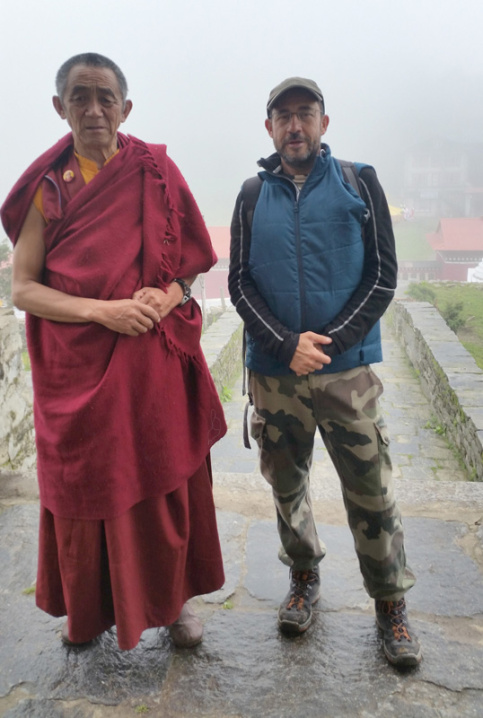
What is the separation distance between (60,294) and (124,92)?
25.1 inches

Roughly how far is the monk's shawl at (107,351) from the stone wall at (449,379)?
3.22 metres

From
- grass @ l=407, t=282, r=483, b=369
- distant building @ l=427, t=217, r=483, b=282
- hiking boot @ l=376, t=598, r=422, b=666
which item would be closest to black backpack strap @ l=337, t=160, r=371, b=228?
hiking boot @ l=376, t=598, r=422, b=666

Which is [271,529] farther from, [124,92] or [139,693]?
[124,92]

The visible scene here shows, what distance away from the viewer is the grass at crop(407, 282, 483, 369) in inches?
431

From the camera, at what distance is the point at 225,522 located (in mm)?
2600

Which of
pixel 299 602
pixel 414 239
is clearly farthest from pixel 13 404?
pixel 414 239

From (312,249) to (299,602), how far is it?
3.95ft

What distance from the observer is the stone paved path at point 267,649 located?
1.62 meters

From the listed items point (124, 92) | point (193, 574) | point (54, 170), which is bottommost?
point (193, 574)

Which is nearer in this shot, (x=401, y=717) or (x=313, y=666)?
(x=401, y=717)

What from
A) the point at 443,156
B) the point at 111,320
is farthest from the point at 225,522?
the point at 443,156

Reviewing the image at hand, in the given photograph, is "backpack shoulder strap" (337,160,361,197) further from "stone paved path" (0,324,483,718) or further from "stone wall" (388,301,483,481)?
"stone wall" (388,301,483,481)

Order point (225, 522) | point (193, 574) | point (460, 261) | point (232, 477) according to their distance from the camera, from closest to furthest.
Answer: point (193, 574), point (225, 522), point (232, 477), point (460, 261)

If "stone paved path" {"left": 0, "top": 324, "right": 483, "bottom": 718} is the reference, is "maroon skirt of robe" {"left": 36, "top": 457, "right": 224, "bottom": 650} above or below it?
above
